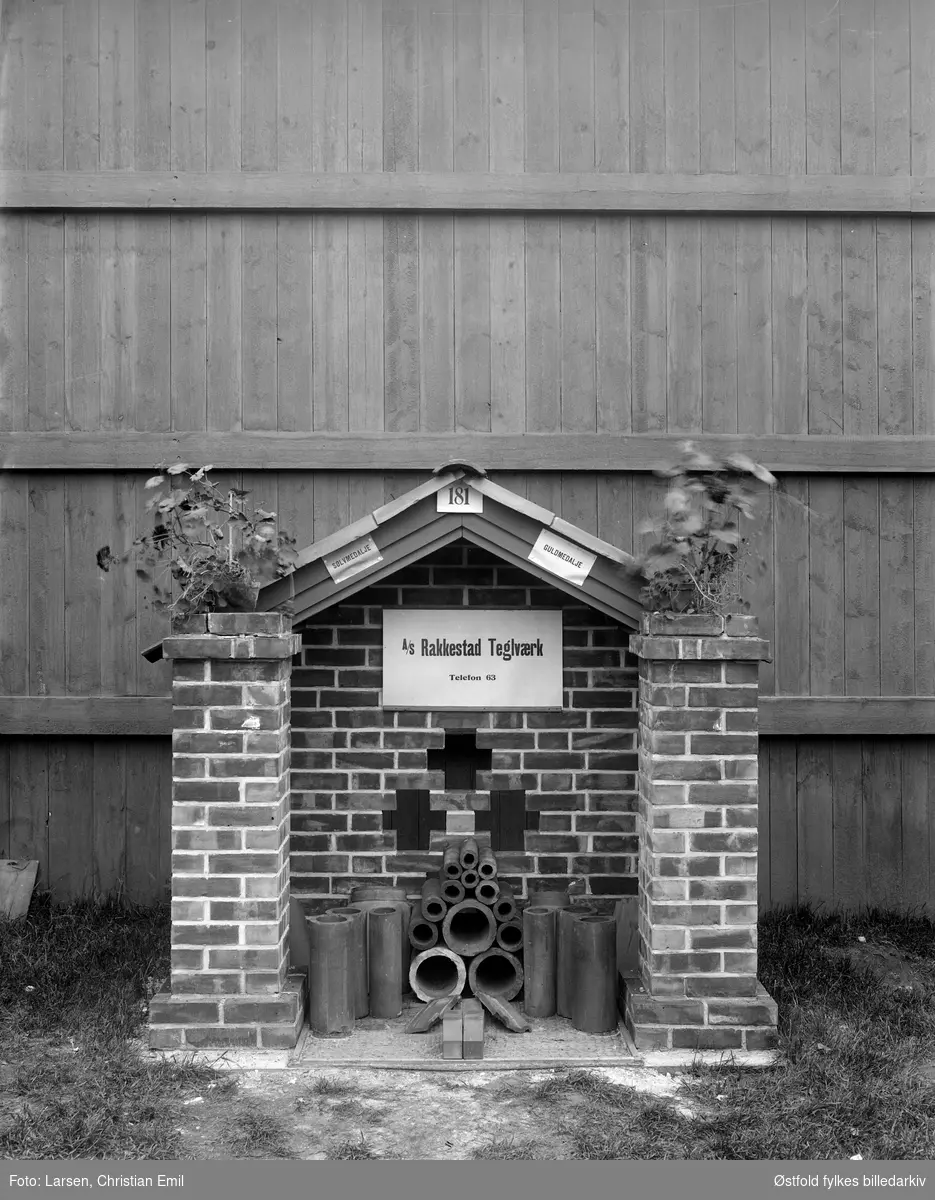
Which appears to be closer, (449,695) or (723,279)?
(449,695)

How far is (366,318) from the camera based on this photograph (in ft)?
20.6

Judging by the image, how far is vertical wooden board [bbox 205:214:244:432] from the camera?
6.24 m

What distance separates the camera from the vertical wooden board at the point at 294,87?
6.24 metres

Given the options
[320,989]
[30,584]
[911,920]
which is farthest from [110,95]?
[911,920]

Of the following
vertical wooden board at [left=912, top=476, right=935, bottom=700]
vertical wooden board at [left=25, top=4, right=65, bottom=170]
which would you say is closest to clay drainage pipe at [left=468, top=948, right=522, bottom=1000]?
vertical wooden board at [left=912, top=476, right=935, bottom=700]

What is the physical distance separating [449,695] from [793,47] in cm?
417

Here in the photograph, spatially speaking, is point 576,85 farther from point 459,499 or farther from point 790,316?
point 459,499

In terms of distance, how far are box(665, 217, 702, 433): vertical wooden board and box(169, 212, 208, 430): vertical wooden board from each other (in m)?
2.60

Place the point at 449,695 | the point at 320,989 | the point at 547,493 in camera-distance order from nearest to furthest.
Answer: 1. the point at 320,989
2. the point at 449,695
3. the point at 547,493

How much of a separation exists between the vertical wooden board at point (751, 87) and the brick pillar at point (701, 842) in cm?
316

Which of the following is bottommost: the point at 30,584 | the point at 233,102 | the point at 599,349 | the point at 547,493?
the point at 30,584

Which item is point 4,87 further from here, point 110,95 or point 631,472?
point 631,472

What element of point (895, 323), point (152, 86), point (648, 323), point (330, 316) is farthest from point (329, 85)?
point (895, 323)

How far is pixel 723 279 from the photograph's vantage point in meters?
6.29
